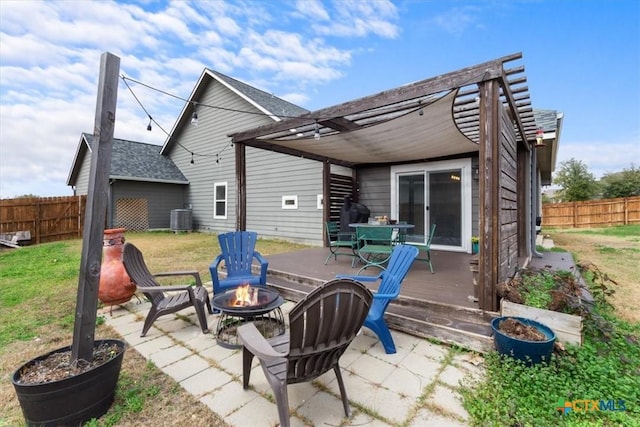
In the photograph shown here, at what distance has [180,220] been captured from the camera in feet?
40.5

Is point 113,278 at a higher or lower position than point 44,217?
lower


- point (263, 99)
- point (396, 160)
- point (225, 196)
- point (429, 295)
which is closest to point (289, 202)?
point (225, 196)

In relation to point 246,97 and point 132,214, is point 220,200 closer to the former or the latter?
point 132,214

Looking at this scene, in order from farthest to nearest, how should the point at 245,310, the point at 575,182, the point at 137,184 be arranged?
the point at 575,182 → the point at 137,184 → the point at 245,310

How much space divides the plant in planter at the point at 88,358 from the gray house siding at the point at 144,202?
11.4 m

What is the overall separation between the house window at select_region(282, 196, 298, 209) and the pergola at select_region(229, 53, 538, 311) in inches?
110

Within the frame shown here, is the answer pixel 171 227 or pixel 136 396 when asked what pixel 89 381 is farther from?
pixel 171 227

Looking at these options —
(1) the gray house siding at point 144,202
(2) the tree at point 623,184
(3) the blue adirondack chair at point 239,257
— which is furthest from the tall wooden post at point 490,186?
(2) the tree at point 623,184

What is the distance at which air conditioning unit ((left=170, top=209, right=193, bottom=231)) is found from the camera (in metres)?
12.3

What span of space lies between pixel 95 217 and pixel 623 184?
28936 mm

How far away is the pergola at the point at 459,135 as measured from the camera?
2.67m

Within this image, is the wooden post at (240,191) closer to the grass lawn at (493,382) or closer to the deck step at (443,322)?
the grass lawn at (493,382)

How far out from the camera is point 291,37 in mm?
8305

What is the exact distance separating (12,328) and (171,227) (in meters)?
9.87
